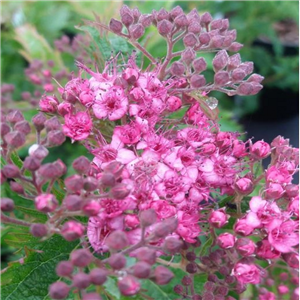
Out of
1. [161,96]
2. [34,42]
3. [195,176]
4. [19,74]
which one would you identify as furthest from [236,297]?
[19,74]

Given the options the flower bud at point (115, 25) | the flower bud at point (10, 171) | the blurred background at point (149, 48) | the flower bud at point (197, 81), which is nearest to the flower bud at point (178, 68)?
the flower bud at point (197, 81)

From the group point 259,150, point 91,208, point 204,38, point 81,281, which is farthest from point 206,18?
point 81,281

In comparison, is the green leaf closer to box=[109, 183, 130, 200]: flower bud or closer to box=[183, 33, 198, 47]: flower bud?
box=[109, 183, 130, 200]: flower bud

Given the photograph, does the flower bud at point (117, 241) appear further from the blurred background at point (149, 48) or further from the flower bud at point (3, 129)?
the blurred background at point (149, 48)

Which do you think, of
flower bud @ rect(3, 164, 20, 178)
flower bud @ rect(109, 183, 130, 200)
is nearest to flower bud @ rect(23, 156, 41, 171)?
flower bud @ rect(3, 164, 20, 178)

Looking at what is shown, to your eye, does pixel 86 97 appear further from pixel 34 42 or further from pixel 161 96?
pixel 34 42

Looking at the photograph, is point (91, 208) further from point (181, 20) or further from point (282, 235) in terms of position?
point (181, 20)
